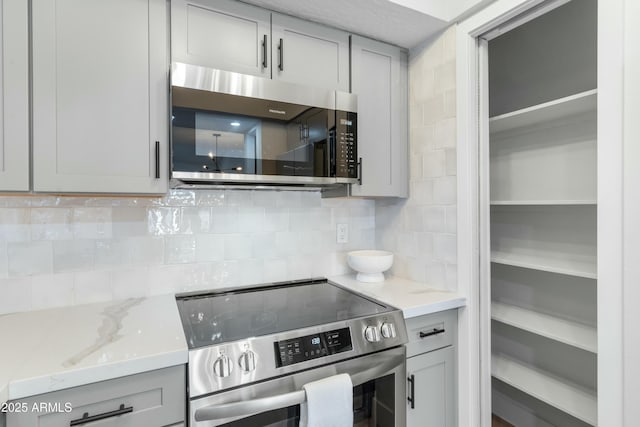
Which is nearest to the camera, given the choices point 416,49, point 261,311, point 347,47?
point 261,311

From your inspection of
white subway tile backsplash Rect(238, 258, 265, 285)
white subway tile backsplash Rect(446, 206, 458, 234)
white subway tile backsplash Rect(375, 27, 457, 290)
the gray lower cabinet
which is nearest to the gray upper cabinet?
white subway tile backsplash Rect(375, 27, 457, 290)

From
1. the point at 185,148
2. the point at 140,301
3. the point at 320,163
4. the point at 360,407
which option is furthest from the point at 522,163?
the point at 140,301

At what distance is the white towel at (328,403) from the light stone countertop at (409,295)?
400 millimetres

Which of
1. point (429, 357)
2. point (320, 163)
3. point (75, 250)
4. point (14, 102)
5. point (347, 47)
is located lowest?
point (429, 357)

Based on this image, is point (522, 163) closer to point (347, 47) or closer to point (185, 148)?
point (347, 47)

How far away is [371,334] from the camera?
1.27 meters

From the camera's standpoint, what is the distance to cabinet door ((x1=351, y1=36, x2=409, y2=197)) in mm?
1696

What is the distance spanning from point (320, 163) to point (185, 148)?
1.92 ft

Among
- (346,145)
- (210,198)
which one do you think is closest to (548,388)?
(346,145)

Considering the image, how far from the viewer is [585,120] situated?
1424mm

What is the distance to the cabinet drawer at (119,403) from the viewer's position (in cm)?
83

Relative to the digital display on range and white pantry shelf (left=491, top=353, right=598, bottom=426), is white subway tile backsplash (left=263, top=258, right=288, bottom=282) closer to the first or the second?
the digital display on range

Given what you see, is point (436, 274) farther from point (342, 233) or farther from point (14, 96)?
point (14, 96)

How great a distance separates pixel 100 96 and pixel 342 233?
4.47 feet
